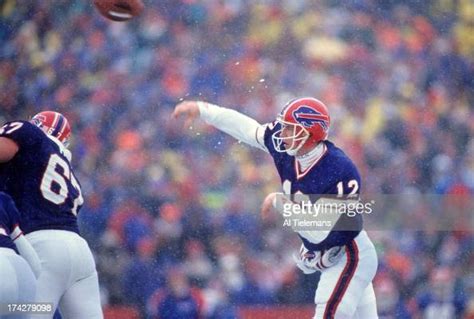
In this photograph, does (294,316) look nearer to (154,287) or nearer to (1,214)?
(154,287)

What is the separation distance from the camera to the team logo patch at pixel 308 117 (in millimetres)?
3037

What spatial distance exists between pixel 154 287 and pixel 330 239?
1.29 meters

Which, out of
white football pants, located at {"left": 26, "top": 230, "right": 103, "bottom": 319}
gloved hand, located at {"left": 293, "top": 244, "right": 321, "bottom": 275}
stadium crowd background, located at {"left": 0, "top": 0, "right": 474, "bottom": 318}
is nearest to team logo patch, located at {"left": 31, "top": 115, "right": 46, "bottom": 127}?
white football pants, located at {"left": 26, "top": 230, "right": 103, "bottom": 319}

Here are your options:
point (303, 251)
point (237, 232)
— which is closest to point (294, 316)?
point (237, 232)

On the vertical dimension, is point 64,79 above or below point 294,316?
above

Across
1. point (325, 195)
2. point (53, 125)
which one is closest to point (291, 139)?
point (325, 195)

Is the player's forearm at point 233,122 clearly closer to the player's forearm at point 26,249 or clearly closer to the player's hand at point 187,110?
the player's hand at point 187,110

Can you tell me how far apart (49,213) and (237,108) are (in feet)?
5.14

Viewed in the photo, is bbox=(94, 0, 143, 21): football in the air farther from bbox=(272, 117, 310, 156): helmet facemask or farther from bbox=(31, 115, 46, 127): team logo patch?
bbox=(272, 117, 310, 156): helmet facemask

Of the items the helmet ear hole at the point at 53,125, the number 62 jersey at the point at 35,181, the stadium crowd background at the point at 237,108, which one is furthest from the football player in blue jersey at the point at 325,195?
the stadium crowd background at the point at 237,108

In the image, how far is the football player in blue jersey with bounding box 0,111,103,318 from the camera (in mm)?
2771

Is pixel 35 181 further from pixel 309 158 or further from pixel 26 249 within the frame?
pixel 309 158

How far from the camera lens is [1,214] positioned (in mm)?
2494

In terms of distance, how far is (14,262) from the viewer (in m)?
2.46
